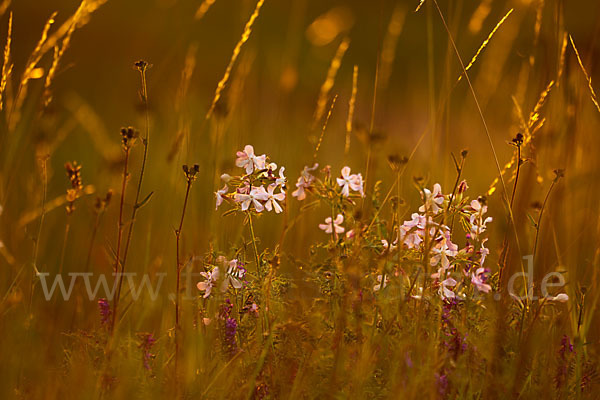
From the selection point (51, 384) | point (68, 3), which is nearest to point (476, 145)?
point (51, 384)

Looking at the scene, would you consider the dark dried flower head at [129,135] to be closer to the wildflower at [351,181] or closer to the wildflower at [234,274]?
the wildflower at [234,274]

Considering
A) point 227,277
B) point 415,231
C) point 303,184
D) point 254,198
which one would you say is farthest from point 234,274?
point 415,231

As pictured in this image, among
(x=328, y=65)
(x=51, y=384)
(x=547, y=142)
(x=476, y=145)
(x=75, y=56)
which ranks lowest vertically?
(x=51, y=384)

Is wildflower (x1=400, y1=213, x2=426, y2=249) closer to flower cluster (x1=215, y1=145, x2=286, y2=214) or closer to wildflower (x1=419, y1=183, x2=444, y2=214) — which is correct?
wildflower (x1=419, y1=183, x2=444, y2=214)

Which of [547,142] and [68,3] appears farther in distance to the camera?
[68,3]

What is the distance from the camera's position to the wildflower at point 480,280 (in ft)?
5.92

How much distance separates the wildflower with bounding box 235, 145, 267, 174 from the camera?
6.17ft

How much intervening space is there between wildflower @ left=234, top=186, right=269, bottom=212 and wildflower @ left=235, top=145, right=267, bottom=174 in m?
0.06

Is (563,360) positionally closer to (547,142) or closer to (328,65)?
(547,142)

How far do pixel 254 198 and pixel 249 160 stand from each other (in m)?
0.10

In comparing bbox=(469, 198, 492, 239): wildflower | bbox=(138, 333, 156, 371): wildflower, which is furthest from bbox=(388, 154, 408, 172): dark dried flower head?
bbox=(138, 333, 156, 371): wildflower

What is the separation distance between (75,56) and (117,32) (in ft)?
3.68

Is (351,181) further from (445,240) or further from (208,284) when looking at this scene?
(208,284)

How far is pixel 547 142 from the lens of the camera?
222 cm
